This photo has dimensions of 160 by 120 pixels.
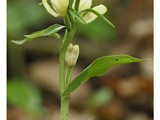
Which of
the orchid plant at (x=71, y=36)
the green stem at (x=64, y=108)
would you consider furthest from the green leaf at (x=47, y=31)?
the green stem at (x=64, y=108)

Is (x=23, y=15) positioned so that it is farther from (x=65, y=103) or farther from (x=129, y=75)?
(x=65, y=103)

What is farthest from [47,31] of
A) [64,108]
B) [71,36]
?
[64,108]

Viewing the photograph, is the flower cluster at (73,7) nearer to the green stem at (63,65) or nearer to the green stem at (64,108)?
the green stem at (63,65)

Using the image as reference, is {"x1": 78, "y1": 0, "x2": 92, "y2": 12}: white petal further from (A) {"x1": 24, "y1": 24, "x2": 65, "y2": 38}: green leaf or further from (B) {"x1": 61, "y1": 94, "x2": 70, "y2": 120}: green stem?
(B) {"x1": 61, "y1": 94, "x2": 70, "y2": 120}: green stem

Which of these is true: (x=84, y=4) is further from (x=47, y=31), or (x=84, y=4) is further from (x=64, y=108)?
(x=64, y=108)

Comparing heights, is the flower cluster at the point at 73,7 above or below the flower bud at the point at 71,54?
above

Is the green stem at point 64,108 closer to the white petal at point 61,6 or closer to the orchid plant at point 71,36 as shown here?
the orchid plant at point 71,36

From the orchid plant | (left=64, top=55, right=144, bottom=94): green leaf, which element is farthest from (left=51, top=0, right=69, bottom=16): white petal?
(left=64, top=55, right=144, bottom=94): green leaf

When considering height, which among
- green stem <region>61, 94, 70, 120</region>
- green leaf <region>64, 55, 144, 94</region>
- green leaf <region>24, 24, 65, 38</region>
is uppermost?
green leaf <region>24, 24, 65, 38</region>

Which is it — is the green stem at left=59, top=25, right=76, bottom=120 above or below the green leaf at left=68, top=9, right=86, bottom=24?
below

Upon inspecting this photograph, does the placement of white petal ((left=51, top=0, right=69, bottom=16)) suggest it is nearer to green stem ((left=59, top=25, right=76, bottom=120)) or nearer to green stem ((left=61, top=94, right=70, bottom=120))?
green stem ((left=59, top=25, right=76, bottom=120))

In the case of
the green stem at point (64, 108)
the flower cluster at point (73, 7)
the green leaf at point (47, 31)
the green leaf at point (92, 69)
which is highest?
the flower cluster at point (73, 7)

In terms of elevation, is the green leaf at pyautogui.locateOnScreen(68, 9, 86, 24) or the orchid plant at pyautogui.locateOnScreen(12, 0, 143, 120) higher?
the green leaf at pyautogui.locateOnScreen(68, 9, 86, 24)
